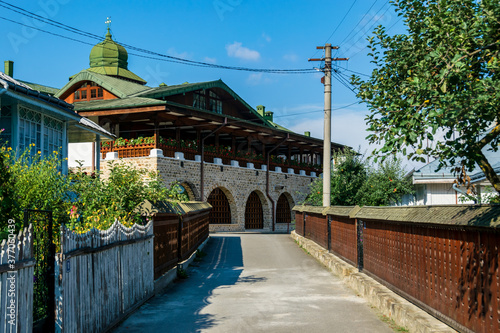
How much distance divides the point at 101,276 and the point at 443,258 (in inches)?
169

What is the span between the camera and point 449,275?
6.24m

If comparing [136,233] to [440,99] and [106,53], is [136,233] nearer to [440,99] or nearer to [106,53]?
[440,99]

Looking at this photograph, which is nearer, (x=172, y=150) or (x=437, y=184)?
(x=437, y=184)

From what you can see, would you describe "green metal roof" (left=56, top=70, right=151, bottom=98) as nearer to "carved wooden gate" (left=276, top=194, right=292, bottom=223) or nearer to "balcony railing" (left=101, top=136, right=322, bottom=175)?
"balcony railing" (left=101, top=136, right=322, bottom=175)

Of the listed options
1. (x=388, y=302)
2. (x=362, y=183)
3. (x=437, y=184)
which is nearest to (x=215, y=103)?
(x=362, y=183)

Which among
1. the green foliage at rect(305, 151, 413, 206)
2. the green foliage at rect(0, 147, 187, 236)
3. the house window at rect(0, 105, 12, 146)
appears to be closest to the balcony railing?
the green foliage at rect(305, 151, 413, 206)

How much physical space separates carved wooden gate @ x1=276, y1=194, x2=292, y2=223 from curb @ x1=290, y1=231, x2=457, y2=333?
25348 millimetres

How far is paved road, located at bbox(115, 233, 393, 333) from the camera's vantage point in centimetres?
761

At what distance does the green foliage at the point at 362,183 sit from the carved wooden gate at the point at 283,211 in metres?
13.3

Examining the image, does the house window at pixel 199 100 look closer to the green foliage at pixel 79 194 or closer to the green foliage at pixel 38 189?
the green foliage at pixel 79 194

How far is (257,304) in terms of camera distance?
923 cm

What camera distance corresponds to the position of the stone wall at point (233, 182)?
2789cm

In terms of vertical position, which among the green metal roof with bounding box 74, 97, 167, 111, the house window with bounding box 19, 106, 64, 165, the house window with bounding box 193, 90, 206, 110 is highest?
the house window with bounding box 193, 90, 206, 110

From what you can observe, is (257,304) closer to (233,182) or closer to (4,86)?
(4,86)
